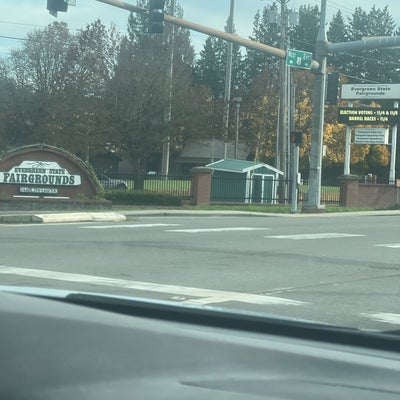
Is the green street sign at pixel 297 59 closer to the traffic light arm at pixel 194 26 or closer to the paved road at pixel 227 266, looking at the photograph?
the traffic light arm at pixel 194 26

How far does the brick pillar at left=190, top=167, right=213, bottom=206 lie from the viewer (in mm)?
32812

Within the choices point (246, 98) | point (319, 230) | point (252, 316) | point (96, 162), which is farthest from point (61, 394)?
point (96, 162)

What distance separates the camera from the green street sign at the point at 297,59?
2548cm

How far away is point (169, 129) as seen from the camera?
4606cm

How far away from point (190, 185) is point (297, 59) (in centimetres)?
951

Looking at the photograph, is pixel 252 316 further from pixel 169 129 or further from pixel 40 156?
pixel 169 129

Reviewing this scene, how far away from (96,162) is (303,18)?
35.8 m

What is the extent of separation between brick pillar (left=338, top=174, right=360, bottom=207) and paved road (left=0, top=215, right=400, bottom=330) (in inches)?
739

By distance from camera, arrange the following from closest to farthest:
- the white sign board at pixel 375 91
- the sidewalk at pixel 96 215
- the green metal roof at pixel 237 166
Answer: the sidewalk at pixel 96 215 < the green metal roof at pixel 237 166 < the white sign board at pixel 375 91

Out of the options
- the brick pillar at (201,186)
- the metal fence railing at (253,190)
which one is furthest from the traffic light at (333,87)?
the metal fence railing at (253,190)

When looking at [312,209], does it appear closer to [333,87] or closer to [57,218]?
[333,87]

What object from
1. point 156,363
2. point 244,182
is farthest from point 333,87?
point 156,363

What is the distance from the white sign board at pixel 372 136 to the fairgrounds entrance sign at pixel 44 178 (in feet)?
71.2

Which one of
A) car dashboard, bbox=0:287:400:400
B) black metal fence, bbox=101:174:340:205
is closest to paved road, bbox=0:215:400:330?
car dashboard, bbox=0:287:400:400
